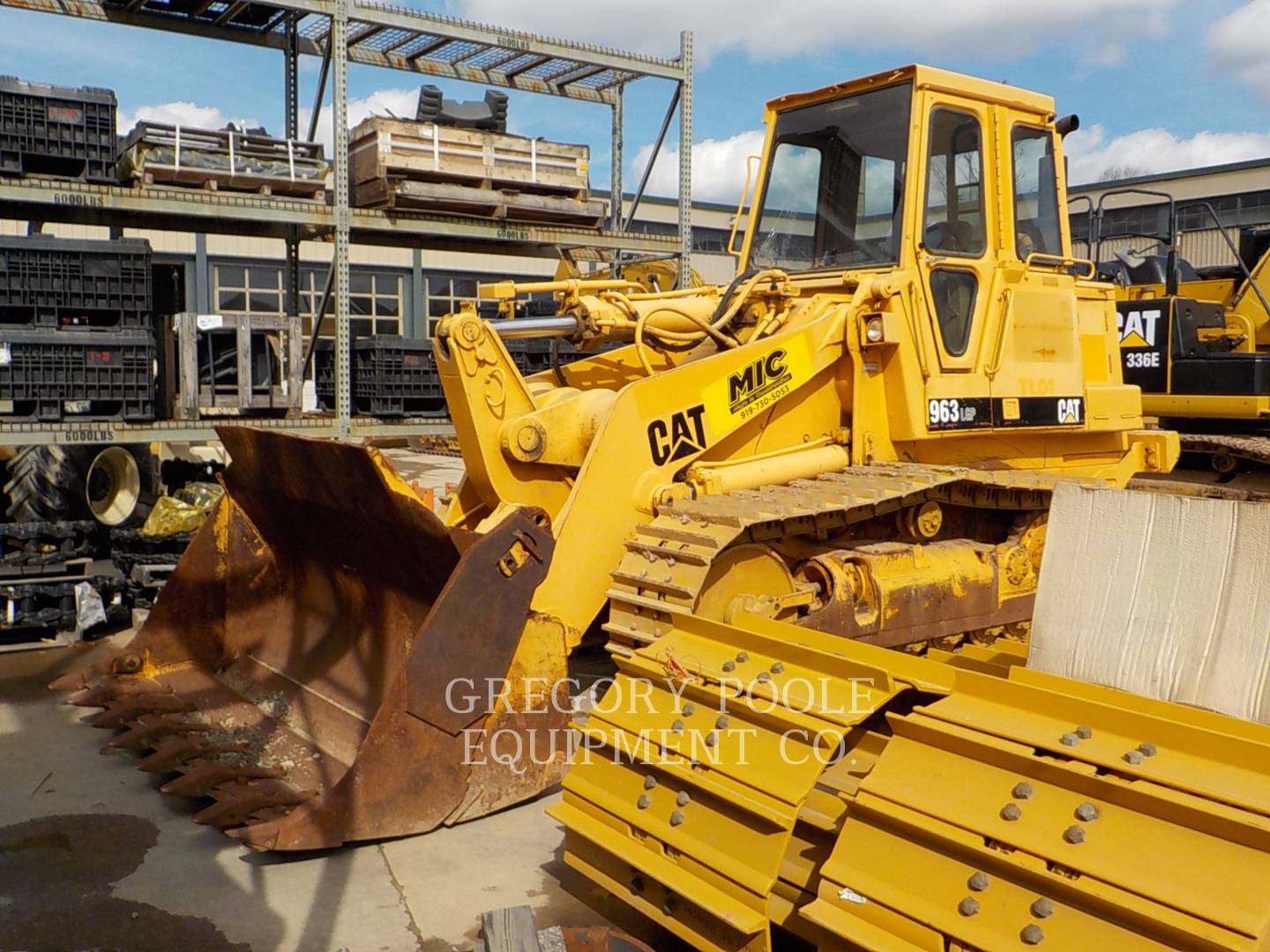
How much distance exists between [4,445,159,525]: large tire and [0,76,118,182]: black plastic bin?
222 centimetres

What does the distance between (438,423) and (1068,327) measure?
190 inches

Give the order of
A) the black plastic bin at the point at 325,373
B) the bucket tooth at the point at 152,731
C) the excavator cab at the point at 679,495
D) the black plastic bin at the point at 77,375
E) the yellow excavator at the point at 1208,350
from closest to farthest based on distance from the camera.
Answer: the excavator cab at the point at 679,495 < the bucket tooth at the point at 152,731 < the black plastic bin at the point at 77,375 < the black plastic bin at the point at 325,373 < the yellow excavator at the point at 1208,350

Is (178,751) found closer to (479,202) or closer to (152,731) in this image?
(152,731)

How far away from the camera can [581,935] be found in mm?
2979

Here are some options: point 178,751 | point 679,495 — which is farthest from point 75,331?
point 679,495

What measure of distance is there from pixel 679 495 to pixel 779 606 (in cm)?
65

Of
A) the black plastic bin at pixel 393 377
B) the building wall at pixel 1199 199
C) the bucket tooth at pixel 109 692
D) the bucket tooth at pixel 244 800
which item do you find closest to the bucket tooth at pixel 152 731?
the bucket tooth at pixel 109 692

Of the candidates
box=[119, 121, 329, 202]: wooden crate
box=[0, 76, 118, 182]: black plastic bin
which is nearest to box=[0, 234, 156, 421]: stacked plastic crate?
box=[0, 76, 118, 182]: black plastic bin

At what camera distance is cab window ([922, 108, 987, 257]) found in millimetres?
5703

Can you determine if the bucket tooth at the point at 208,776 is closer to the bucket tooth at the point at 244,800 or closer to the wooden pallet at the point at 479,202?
the bucket tooth at the point at 244,800

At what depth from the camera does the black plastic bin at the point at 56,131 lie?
7.11m

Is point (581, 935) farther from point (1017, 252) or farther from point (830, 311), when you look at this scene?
point (1017, 252)

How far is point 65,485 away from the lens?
343 inches

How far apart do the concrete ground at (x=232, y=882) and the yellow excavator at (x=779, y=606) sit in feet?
0.61
